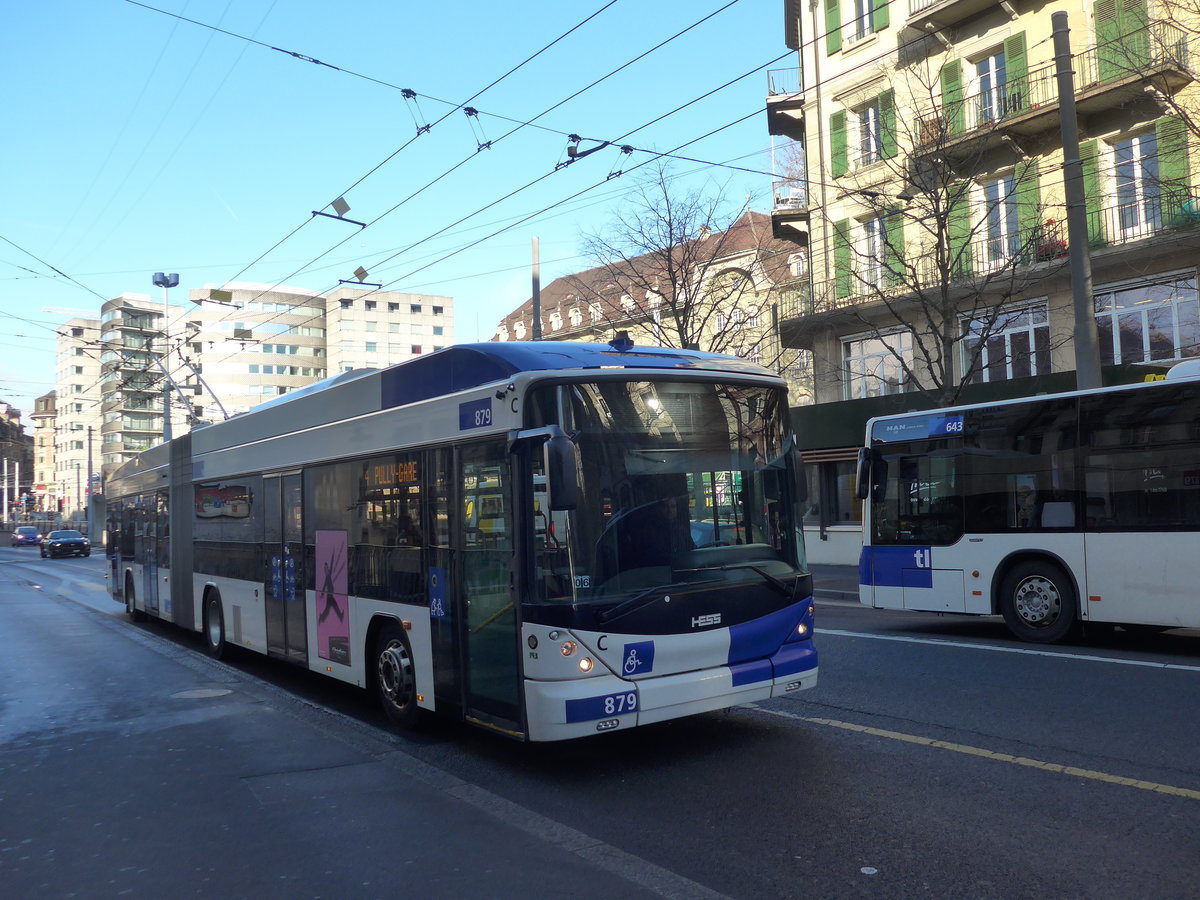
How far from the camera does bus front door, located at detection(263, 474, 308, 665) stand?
31.3 feet

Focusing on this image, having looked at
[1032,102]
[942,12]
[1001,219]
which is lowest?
[1001,219]

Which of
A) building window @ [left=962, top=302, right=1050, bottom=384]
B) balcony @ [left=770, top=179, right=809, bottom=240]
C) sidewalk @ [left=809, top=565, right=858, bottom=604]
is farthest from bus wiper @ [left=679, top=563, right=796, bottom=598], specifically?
balcony @ [left=770, top=179, right=809, bottom=240]

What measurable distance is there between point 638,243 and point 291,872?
2424 cm

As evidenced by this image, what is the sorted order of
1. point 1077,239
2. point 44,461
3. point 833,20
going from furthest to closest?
point 44,461
point 833,20
point 1077,239

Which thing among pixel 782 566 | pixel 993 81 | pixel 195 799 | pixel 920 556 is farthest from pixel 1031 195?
pixel 195 799

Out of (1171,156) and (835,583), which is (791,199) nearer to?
(1171,156)

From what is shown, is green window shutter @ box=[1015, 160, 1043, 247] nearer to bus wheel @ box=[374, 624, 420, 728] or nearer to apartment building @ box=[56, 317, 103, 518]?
bus wheel @ box=[374, 624, 420, 728]

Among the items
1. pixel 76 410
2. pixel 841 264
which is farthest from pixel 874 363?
pixel 76 410

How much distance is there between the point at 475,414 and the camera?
669cm

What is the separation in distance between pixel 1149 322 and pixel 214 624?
1809cm

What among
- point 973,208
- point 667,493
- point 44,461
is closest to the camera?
point 667,493

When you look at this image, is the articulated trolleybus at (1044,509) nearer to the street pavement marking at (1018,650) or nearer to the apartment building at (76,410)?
the street pavement marking at (1018,650)

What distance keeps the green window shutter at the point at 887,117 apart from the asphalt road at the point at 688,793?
1604 centimetres

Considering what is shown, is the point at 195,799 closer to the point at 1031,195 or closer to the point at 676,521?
the point at 676,521
